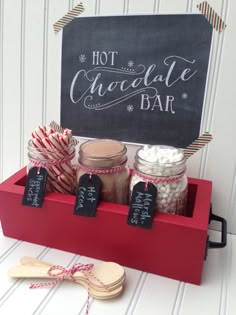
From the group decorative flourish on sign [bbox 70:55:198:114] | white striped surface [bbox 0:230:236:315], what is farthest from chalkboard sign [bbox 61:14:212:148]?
white striped surface [bbox 0:230:236:315]

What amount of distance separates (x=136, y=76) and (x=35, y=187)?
378mm

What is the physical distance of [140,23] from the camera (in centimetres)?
78

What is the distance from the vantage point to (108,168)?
2.27 feet

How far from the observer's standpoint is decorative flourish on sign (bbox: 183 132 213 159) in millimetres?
797

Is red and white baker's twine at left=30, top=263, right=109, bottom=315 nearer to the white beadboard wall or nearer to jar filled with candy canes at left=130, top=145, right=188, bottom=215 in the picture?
jar filled with candy canes at left=130, top=145, right=188, bottom=215

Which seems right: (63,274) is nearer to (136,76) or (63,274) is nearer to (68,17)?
(136,76)

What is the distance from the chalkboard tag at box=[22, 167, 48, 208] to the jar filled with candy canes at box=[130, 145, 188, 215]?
207 millimetres

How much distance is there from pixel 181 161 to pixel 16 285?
421 mm

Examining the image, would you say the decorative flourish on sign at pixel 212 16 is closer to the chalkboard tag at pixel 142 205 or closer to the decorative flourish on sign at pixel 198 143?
the decorative flourish on sign at pixel 198 143

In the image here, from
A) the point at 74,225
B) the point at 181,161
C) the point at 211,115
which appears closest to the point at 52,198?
the point at 74,225

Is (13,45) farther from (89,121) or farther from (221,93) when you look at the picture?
(221,93)

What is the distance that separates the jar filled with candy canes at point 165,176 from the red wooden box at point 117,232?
3 centimetres

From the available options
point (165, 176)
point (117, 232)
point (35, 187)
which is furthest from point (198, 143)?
point (35, 187)

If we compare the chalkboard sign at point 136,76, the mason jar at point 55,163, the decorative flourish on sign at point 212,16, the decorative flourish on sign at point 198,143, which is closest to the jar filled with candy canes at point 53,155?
the mason jar at point 55,163
